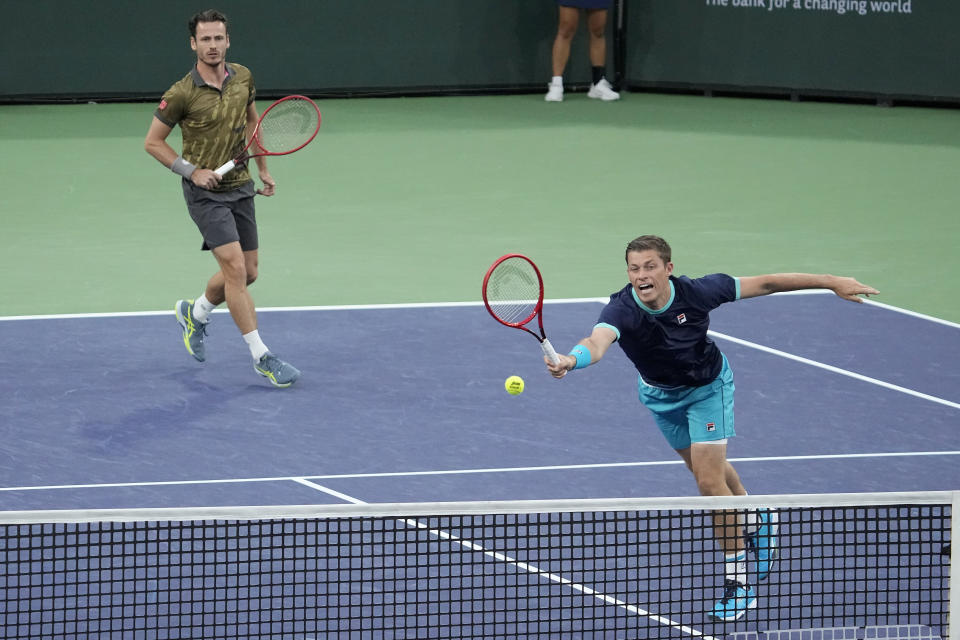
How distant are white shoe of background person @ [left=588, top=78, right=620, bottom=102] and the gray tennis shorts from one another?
1090cm

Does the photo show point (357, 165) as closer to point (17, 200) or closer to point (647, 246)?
point (17, 200)

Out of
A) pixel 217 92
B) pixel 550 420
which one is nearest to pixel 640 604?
pixel 550 420

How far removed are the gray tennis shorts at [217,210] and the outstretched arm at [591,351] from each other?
3.40 meters

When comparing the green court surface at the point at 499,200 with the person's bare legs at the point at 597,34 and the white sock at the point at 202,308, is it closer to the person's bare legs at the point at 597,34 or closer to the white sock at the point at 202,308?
the person's bare legs at the point at 597,34

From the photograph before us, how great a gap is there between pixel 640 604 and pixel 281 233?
750 centimetres

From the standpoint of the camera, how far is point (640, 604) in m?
5.58

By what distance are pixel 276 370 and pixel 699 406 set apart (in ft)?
10.7

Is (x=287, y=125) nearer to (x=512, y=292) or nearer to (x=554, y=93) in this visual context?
(x=512, y=292)

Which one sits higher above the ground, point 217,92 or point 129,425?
point 217,92

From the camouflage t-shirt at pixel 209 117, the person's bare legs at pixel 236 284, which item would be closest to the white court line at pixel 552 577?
the person's bare legs at pixel 236 284

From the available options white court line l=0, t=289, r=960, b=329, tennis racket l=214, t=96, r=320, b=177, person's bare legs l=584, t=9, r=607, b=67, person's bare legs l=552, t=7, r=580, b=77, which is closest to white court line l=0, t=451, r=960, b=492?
tennis racket l=214, t=96, r=320, b=177

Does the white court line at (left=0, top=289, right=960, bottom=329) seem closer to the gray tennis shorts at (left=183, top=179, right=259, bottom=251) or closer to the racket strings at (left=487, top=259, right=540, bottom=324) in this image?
the gray tennis shorts at (left=183, top=179, right=259, bottom=251)

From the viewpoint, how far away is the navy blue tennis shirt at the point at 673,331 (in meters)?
5.69

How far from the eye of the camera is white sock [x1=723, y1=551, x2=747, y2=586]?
209 inches
